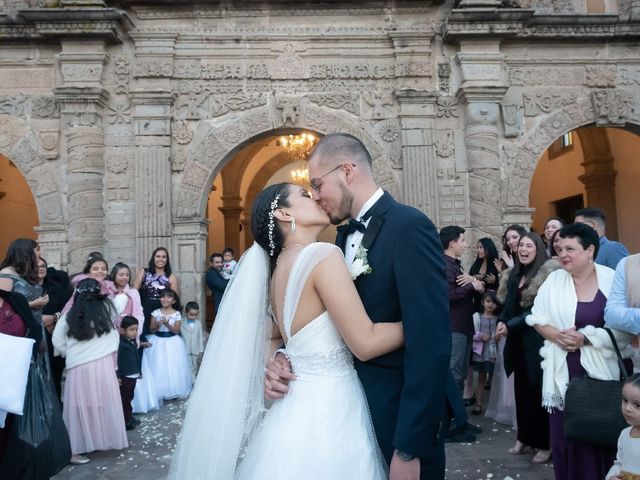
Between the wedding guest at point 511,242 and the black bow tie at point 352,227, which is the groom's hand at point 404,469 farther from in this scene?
the wedding guest at point 511,242

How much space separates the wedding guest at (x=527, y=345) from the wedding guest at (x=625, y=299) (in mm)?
1214

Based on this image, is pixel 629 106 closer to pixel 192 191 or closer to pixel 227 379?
pixel 192 191

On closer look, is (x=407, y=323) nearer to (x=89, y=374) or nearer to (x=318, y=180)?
(x=318, y=180)

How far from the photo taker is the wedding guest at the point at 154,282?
25.1ft

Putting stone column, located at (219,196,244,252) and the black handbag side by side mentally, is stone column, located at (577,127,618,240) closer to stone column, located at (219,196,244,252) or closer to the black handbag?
stone column, located at (219,196,244,252)

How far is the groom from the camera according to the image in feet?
6.64

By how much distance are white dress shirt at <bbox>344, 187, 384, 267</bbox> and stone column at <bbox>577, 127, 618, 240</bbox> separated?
39.4ft

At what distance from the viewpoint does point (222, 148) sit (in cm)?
896

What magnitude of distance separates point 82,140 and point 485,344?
670cm

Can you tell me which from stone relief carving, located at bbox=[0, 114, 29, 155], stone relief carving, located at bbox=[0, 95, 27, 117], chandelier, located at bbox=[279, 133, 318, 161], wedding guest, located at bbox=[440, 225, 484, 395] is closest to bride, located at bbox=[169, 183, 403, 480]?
wedding guest, located at bbox=[440, 225, 484, 395]

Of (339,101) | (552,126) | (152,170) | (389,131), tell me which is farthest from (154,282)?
(552,126)

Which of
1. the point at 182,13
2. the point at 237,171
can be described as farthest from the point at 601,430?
the point at 237,171

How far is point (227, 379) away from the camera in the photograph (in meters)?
2.52

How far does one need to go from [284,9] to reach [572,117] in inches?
202
